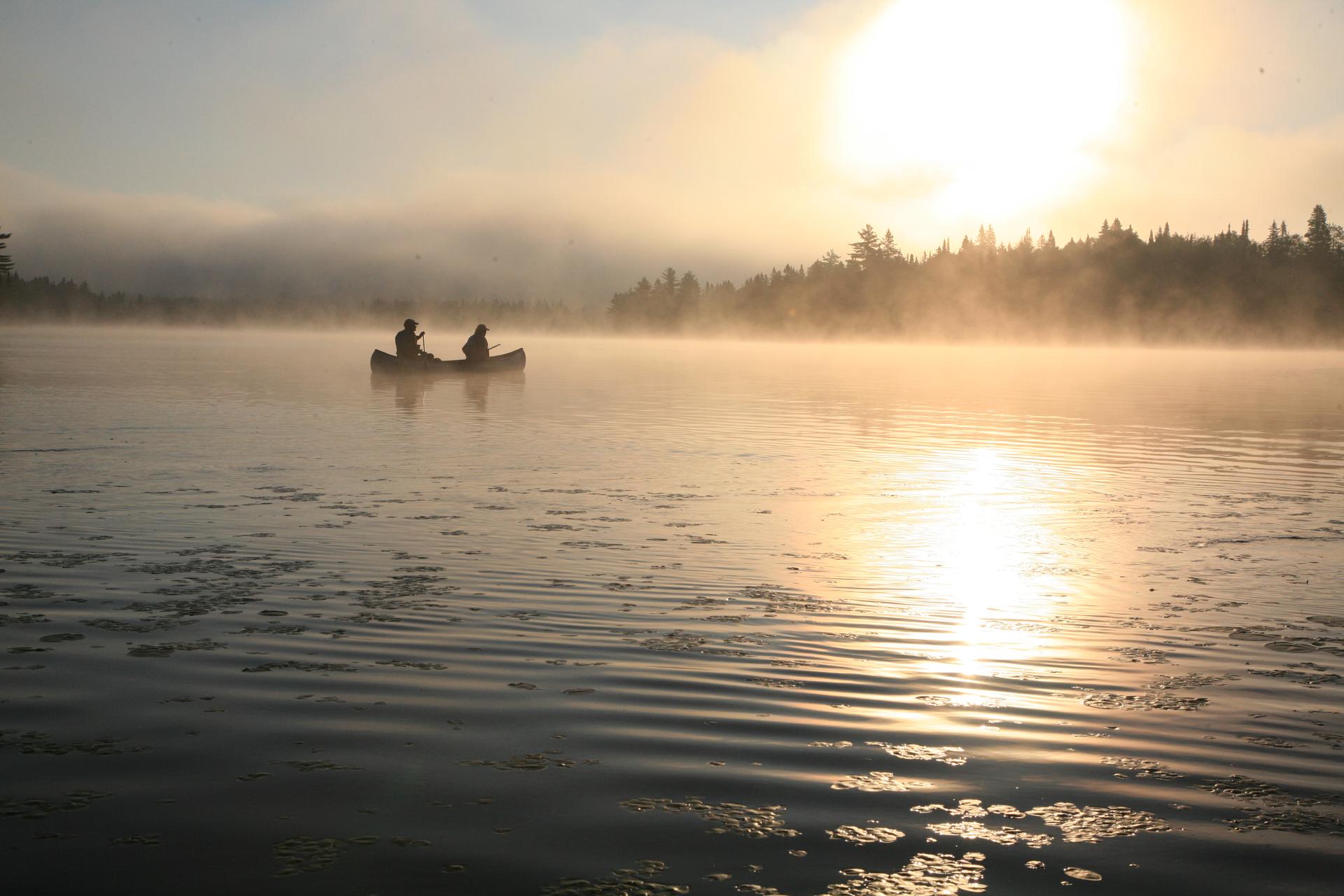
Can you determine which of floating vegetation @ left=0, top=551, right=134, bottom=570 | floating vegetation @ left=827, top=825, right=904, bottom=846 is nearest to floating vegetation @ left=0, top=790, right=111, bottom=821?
floating vegetation @ left=827, top=825, right=904, bottom=846

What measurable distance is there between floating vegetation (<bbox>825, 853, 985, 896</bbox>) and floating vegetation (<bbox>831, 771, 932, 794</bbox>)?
0.74 meters

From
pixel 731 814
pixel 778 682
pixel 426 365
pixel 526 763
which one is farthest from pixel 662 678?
pixel 426 365

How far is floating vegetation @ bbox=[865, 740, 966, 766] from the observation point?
6098mm

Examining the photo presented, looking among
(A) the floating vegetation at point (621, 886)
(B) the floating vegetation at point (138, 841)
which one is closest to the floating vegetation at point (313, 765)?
(B) the floating vegetation at point (138, 841)

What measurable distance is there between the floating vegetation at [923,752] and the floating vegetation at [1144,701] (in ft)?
4.85

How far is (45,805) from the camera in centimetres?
528

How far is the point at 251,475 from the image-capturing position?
17.7 metres

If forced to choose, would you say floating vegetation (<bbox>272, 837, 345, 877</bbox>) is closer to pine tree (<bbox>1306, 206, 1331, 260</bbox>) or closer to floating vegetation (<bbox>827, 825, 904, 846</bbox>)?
floating vegetation (<bbox>827, 825, 904, 846</bbox>)

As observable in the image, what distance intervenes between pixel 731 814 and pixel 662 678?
2.25 meters

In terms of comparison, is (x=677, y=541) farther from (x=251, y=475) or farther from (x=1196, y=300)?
(x=1196, y=300)

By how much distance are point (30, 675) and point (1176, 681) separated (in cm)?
776

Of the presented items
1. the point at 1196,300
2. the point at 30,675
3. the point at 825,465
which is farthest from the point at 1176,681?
the point at 1196,300

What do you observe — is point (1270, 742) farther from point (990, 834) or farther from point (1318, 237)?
point (1318, 237)

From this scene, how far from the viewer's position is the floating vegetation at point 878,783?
18.5 ft
